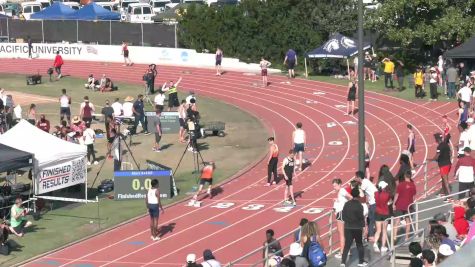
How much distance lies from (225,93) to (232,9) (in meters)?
9.53

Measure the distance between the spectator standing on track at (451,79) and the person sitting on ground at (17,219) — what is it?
2064 centimetres

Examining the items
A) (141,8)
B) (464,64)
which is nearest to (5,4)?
(141,8)

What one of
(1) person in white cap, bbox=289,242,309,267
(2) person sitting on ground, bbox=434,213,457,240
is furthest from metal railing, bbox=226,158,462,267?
(2) person sitting on ground, bbox=434,213,457,240

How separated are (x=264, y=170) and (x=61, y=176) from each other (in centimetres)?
699

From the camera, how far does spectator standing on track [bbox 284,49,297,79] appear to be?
46438 mm

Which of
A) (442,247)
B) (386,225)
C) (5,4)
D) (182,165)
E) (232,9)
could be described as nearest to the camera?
(442,247)

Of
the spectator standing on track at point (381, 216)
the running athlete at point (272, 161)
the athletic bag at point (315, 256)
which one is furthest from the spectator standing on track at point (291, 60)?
the athletic bag at point (315, 256)

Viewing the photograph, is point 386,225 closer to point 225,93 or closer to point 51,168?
point 51,168

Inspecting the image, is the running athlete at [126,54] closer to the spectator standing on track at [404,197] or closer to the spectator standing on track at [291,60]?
the spectator standing on track at [291,60]

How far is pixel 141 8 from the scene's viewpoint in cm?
7262

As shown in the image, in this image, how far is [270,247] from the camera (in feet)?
55.6

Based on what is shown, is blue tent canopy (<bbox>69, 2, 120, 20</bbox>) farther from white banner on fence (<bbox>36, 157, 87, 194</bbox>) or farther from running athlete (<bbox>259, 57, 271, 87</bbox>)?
white banner on fence (<bbox>36, 157, 87, 194</bbox>)

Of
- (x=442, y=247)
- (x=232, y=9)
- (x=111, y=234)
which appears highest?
(x=232, y=9)

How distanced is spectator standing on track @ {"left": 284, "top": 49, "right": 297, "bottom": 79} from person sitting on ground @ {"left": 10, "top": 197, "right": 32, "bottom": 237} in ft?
80.6
